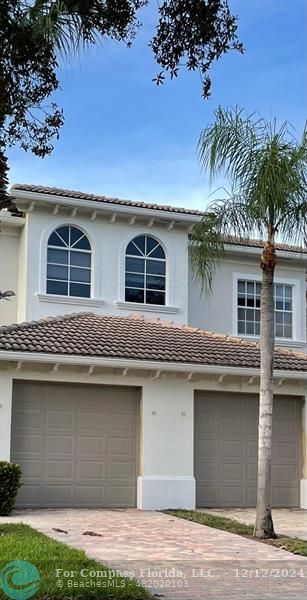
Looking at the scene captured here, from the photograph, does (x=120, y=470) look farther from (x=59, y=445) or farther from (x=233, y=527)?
(x=233, y=527)

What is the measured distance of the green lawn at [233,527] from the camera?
12.3 m

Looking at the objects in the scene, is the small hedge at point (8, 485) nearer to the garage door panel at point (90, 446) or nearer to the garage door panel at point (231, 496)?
the garage door panel at point (90, 446)

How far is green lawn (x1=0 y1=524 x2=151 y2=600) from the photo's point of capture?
7938mm

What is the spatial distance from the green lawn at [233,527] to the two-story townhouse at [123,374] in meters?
1.17

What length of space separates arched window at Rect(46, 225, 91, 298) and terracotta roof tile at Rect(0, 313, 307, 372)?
122 centimetres

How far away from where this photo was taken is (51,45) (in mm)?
8359

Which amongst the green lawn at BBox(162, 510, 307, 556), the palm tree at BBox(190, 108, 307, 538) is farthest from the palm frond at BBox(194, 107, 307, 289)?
the green lawn at BBox(162, 510, 307, 556)

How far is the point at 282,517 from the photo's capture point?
16562mm

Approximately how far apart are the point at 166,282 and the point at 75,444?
21.4ft

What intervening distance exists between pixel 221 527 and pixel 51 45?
908cm

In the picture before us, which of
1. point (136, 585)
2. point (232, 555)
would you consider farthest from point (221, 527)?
point (136, 585)

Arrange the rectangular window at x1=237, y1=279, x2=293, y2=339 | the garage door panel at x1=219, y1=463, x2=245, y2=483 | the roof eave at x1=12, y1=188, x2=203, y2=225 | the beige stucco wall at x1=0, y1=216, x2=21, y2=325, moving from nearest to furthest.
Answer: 1. the garage door panel at x1=219, y1=463, x2=245, y2=483
2. the roof eave at x1=12, y1=188, x2=203, y2=225
3. the beige stucco wall at x1=0, y1=216, x2=21, y2=325
4. the rectangular window at x1=237, y1=279, x2=293, y2=339

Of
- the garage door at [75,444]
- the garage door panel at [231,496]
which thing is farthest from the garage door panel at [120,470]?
the garage door panel at [231,496]

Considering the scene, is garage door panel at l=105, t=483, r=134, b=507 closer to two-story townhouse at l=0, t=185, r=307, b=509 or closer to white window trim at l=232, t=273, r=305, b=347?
two-story townhouse at l=0, t=185, r=307, b=509
